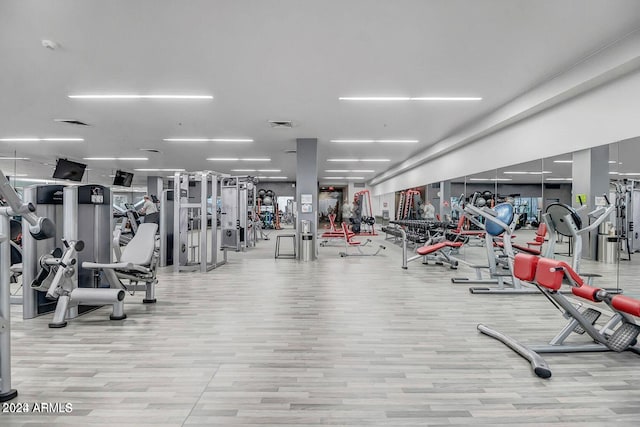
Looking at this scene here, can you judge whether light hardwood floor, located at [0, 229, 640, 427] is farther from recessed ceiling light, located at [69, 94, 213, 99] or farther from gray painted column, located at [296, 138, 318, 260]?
gray painted column, located at [296, 138, 318, 260]

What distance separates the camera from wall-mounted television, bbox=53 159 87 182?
909 cm

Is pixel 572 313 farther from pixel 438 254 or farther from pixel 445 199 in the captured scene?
pixel 445 199

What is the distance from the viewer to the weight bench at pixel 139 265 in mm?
3908

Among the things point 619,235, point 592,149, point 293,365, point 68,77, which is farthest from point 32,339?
point 592,149

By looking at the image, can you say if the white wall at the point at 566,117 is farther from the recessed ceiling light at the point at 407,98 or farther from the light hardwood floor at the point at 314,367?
the light hardwood floor at the point at 314,367

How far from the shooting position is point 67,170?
9.26 metres

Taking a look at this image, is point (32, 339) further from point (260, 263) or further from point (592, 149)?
point (592, 149)

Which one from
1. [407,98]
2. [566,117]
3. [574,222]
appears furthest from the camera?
[407,98]

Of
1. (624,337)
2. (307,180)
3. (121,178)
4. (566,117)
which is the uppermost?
(566,117)

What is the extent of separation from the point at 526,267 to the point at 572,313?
0.48 meters

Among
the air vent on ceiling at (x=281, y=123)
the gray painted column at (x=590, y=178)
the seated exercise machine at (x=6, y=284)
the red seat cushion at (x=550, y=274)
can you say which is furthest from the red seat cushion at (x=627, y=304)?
the air vent on ceiling at (x=281, y=123)

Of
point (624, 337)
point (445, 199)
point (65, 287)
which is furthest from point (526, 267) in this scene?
point (445, 199)

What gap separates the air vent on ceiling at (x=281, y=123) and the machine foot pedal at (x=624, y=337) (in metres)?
5.79

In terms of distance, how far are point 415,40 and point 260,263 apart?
5.45 metres
